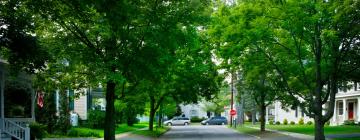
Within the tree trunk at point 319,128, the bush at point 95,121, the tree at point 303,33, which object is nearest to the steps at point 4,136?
the tree at point 303,33

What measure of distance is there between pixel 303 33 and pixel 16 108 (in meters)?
14.2

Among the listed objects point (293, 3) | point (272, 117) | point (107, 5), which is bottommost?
point (272, 117)

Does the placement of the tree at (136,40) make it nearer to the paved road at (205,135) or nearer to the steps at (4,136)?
the steps at (4,136)

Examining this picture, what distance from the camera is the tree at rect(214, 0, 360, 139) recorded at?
2489 centimetres

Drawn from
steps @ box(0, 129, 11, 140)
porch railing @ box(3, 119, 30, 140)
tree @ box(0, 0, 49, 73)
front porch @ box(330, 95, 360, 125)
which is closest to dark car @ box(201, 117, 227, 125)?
front porch @ box(330, 95, 360, 125)

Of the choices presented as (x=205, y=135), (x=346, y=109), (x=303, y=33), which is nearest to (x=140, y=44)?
(x=303, y=33)

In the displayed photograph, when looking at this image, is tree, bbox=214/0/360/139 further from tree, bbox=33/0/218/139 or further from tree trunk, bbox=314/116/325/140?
tree, bbox=33/0/218/139

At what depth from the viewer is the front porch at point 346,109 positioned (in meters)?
57.3

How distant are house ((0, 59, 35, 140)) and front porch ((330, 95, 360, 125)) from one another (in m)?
A: 38.7

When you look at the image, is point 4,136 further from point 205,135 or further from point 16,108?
point 205,135

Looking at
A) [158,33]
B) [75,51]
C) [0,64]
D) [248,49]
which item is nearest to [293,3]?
[248,49]

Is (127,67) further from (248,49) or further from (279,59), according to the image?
(279,59)

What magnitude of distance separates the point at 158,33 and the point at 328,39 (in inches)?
353

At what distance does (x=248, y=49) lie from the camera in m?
29.2
